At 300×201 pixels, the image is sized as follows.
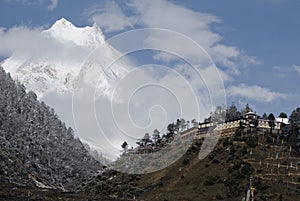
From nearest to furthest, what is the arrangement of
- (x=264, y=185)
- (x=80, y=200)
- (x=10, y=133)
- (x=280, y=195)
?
(x=80, y=200) < (x=280, y=195) < (x=264, y=185) < (x=10, y=133)

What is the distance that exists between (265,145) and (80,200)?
283 feet

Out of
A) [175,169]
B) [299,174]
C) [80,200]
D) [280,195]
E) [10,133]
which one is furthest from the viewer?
[10,133]

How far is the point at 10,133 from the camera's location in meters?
181

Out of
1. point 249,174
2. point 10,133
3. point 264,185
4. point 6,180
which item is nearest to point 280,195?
point 264,185

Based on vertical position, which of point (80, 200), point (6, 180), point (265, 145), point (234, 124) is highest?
point (234, 124)

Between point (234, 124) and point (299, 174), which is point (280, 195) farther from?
point (234, 124)

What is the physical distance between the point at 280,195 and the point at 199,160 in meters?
43.8

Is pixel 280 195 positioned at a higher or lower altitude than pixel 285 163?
lower

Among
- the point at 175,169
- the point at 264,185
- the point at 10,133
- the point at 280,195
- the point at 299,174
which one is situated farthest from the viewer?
the point at 10,133

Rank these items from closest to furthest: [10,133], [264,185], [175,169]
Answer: [264,185] → [175,169] → [10,133]

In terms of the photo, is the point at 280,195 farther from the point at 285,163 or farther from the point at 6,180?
the point at 6,180

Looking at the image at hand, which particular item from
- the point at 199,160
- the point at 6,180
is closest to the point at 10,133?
the point at 6,180

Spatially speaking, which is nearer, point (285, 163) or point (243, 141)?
point (285, 163)

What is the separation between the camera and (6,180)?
434 feet
